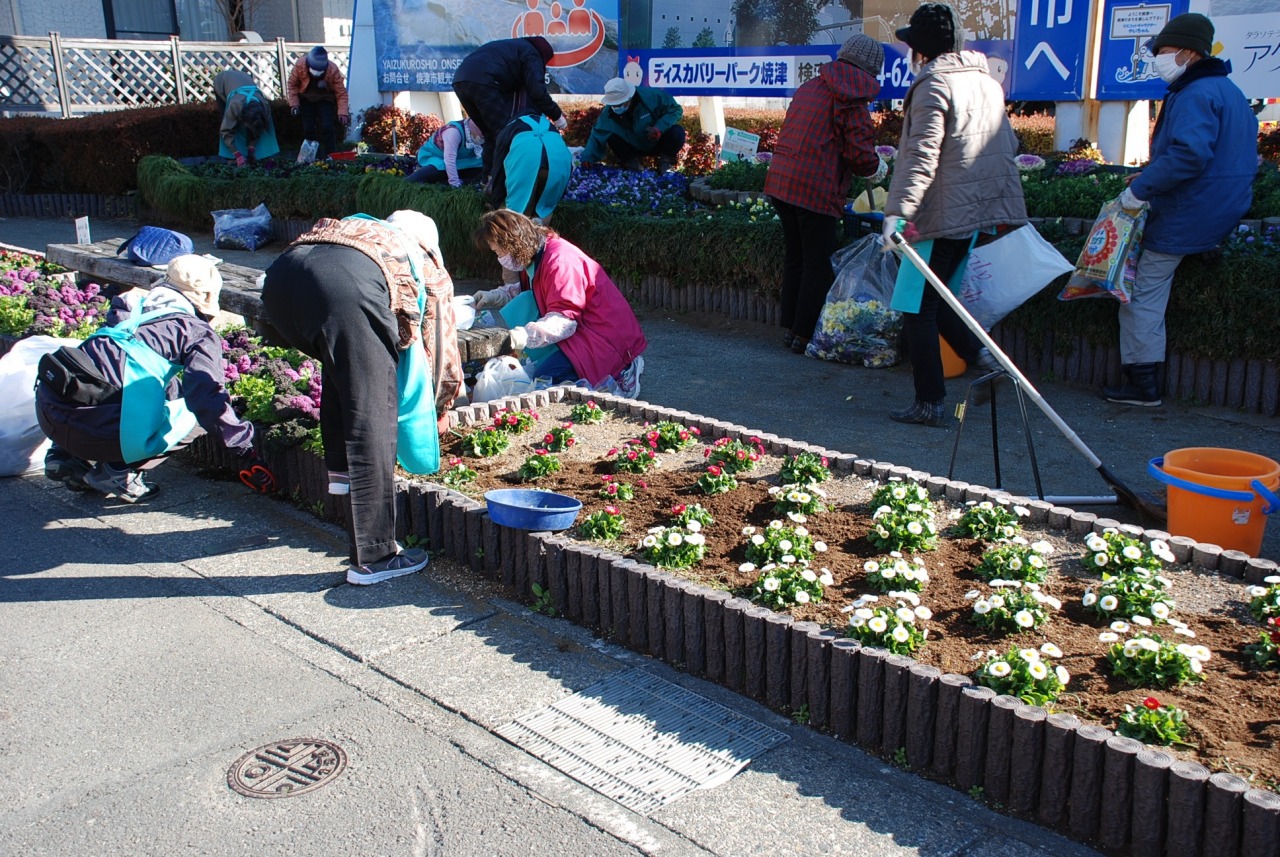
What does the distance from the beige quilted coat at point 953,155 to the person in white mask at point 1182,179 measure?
2.43 ft

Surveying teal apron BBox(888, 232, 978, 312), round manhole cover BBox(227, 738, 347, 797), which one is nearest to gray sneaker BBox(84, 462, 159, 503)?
round manhole cover BBox(227, 738, 347, 797)

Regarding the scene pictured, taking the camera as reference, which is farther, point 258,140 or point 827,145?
point 258,140

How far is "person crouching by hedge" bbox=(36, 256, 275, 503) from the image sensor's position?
4988 mm

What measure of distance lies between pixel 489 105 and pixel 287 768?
8002 mm


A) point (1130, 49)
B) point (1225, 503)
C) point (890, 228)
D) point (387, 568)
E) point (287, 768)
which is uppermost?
point (1130, 49)

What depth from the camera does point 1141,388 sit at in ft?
20.9

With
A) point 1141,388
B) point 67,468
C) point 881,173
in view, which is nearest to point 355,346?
point 67,468

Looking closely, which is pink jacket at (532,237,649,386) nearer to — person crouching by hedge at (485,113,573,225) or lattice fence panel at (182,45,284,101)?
person crouching by hedge at (485,113,573,225)

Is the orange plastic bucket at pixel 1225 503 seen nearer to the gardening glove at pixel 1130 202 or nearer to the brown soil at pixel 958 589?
the brown soil at pixel 958 589

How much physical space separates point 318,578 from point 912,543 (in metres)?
2.24

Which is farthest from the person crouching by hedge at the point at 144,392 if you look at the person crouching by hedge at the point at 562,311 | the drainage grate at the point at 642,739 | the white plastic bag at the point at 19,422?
the drainage grate at the point at 642,739

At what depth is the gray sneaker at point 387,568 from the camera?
4406mm

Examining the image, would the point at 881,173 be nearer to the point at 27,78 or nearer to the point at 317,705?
the point at 317,705

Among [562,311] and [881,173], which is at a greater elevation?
[881,173]
